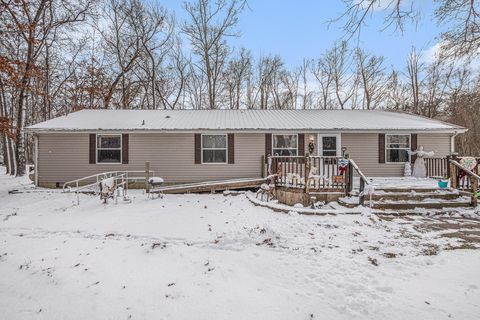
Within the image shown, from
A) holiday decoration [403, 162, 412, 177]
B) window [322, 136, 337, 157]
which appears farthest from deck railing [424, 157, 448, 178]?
window [322, 136, 337, 157]

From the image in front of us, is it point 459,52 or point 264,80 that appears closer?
point 459,52

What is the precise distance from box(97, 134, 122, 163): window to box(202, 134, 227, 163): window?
157 inches

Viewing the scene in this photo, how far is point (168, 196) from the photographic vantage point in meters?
10.6

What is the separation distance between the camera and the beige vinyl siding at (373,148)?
12.6 m

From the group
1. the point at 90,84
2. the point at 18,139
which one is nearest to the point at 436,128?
the point at 18,139

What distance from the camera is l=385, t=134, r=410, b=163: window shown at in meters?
12.6

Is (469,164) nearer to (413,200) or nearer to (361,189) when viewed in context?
(413,200)

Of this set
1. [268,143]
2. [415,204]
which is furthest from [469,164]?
[268,143]

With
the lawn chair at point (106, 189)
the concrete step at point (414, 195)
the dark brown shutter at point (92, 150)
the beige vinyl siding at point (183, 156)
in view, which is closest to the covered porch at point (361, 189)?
the concrete step at point (414, 195)

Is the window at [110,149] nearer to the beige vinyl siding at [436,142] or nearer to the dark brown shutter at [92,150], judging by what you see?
the dark brown shutter at [92,150]

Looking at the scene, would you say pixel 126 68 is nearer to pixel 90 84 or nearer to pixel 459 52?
pixel 90 84

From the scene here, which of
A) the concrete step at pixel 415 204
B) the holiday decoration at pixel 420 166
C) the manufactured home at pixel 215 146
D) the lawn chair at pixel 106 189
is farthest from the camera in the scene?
the manufactured home at pixel 215 146

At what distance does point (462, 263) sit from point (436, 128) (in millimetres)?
9806

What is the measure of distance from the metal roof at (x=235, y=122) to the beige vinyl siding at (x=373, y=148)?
0.54 meters
